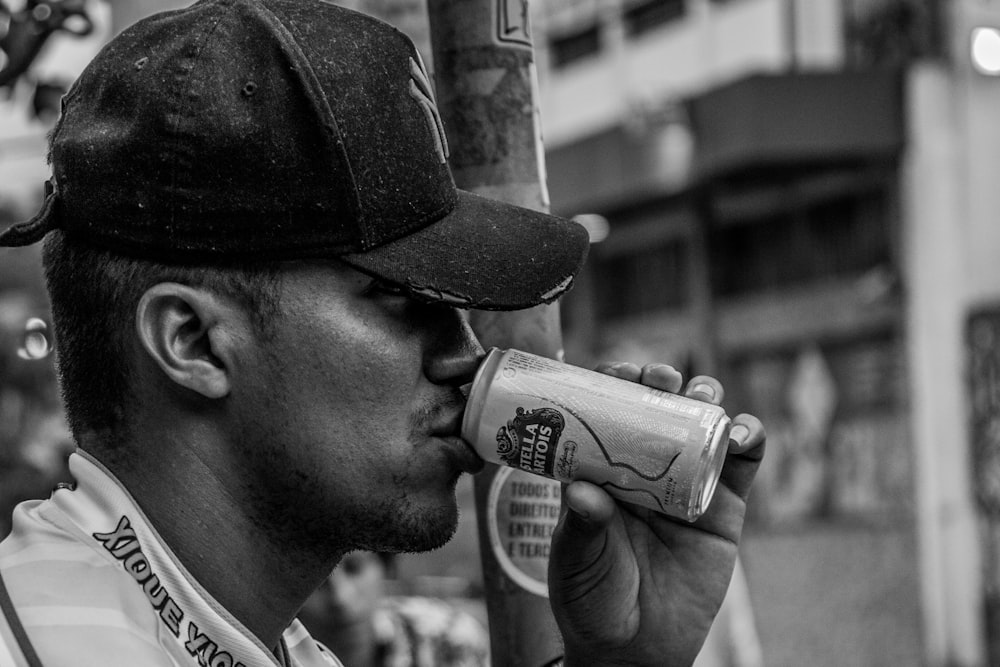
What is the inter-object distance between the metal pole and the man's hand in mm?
127

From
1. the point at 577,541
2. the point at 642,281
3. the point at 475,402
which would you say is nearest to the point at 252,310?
the point at 475,402

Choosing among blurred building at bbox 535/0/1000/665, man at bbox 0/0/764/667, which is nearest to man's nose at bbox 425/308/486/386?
man at bbox 0/0/764/667

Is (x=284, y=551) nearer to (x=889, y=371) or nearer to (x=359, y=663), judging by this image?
(x=359, y=663)

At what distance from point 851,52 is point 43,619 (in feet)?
38.4

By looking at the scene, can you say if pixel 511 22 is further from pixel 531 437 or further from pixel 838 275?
pixel 838 275

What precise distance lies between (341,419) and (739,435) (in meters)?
0.65

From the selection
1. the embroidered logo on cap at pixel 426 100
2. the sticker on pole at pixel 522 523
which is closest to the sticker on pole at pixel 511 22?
the embroidered logo on cap at pixel 426 100

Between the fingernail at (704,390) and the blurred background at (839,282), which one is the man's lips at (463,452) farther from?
the blurred background at (839,282)

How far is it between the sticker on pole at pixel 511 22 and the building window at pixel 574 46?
13.9 m

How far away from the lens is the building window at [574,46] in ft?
52.9

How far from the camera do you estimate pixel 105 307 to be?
6.05 feet

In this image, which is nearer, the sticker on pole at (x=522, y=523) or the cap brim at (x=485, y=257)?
the cap brim at (x=485, y=257)

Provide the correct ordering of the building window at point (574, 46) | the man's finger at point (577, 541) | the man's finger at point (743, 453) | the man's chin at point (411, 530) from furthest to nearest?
the building window at point (574, 46)
the man's finger at point (743, 453)
the man's finger at point (577, 541)
the man's chin at point (411, 530)

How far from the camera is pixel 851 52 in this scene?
40.5 feet
